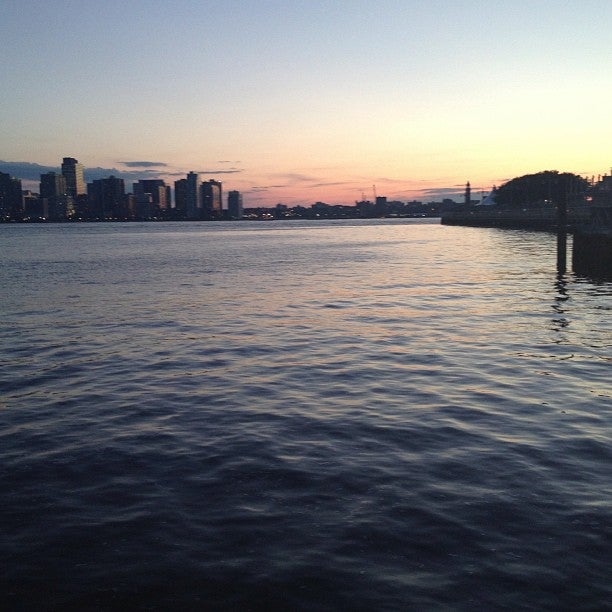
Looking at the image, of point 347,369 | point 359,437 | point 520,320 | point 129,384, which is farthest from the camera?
point 520,320

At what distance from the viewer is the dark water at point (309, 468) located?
6.94m

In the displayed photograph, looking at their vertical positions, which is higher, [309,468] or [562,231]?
[562,231]

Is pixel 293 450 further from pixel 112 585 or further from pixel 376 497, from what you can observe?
pixel 112 585

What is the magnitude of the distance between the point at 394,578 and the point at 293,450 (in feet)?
14.7

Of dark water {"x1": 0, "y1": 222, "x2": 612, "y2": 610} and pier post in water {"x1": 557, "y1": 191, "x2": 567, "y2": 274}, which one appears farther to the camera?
pier post in water {"x1": 557, "y1": 191, "x2": 567, "y2": 274}

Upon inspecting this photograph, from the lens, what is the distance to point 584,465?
33.4 feet

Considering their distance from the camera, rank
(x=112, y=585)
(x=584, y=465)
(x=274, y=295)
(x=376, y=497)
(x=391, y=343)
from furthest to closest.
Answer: (x=274, y=295), (x=391, y=343), (x=584, y=465), (x=376, y=497), (x=112, y=585)

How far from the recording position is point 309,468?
10.4 m

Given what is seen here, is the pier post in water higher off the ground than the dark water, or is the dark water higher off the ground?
the pier post in water

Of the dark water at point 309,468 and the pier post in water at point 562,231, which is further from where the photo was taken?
the pier post in water at point 562,231

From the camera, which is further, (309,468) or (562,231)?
(562,231)

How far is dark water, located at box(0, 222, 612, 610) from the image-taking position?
6.94m

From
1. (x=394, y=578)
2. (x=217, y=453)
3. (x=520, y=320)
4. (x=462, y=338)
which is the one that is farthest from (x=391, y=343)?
(x=394, y=578)

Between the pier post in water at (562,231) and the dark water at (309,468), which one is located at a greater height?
the pier post in water at (562,231)
